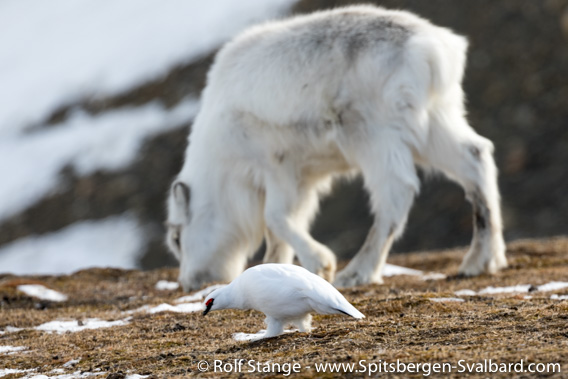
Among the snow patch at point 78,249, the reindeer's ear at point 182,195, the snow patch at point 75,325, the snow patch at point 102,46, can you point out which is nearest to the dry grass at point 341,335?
the snow patch at point 75,325

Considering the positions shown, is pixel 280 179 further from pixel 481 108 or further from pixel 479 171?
pixel 481 108

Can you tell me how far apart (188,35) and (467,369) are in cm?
2178

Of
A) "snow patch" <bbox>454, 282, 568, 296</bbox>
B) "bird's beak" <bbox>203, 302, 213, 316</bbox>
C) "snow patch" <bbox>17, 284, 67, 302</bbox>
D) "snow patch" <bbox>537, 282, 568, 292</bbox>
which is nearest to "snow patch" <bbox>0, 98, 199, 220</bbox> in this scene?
"snow patch" <bbox>17, 284, 67, 302</bbox>

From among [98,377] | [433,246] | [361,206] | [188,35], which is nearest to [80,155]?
[188,35]

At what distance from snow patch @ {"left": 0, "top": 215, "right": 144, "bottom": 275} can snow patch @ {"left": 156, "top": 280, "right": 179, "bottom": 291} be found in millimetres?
7416

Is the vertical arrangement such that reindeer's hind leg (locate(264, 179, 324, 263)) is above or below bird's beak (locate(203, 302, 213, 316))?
above

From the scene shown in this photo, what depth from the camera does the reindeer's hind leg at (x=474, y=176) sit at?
8.32m

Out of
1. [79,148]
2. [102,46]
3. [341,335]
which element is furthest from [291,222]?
[102,46]

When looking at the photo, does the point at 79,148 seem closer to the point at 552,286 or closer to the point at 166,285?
the point at 166,285

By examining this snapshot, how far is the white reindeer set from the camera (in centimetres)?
803

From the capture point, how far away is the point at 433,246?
16.8m

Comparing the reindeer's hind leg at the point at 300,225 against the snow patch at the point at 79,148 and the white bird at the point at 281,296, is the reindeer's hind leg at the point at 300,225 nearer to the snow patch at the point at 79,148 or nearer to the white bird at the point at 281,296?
the white bird at the point at 281,296

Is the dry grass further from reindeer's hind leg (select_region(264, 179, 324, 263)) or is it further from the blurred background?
the blurred background

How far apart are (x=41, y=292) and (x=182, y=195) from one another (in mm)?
1738
